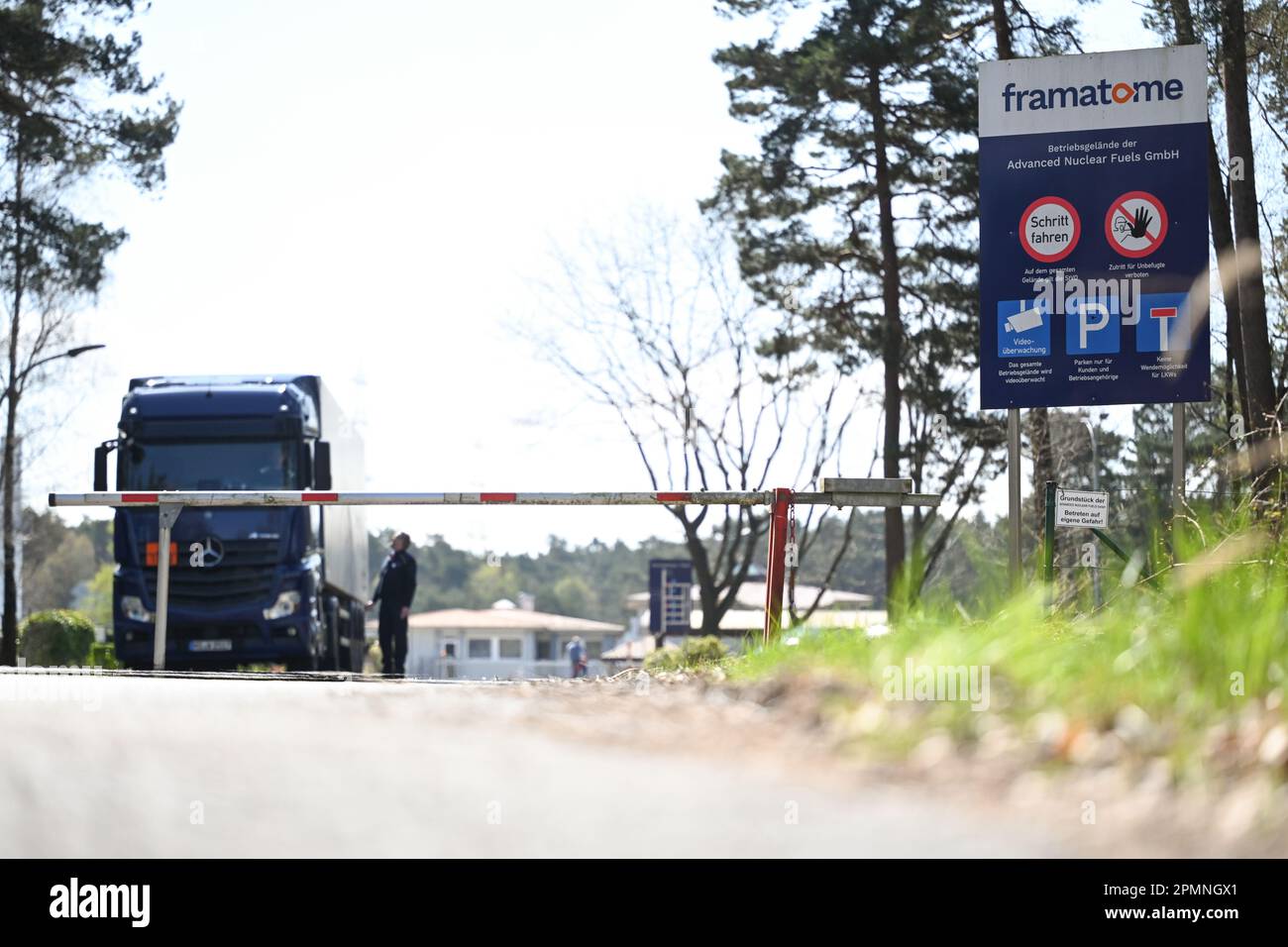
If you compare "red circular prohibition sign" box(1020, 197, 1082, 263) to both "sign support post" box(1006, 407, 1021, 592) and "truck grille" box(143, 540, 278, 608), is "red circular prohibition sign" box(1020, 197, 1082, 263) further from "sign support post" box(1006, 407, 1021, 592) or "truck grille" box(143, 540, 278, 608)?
"truck grille" box(143, 540, 278, 608)

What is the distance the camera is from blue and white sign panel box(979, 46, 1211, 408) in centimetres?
1284

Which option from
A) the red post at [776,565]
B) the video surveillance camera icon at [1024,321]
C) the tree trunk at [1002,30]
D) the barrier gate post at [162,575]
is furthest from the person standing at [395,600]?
the tree trunk at [1002,30]

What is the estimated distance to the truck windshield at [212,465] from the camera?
1728cm

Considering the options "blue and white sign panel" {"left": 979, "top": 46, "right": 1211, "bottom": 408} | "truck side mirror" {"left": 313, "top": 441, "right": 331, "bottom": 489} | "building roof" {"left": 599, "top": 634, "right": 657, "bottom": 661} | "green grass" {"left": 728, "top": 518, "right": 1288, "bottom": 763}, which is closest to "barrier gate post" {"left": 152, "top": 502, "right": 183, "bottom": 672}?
"truck side mirror" {"left": 313, "top": 441, "right": 331, "bottom": 489}

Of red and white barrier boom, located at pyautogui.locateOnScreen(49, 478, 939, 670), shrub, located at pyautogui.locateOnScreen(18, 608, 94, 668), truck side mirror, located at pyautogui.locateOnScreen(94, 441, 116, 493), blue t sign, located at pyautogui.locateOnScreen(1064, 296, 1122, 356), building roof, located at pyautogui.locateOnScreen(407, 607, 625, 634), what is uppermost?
blue t sign, located at pyautogui.locateOnScreen(1064, 296, 1122, 356)

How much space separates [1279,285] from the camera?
2531 centimetres

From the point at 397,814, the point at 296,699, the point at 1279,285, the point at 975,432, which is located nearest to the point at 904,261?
the point at 975,432

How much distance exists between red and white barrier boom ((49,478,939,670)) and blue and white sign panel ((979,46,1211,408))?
3.27 m

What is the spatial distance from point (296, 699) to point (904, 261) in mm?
30745

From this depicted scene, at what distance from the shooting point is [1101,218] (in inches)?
507

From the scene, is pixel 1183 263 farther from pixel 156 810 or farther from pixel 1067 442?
pixel 1067 442

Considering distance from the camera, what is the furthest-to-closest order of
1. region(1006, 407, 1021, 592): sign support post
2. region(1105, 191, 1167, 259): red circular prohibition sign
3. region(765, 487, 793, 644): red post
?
region(1006, 407, 1021, 592): sign support post < region(1105, 191, 1167, 259): red circular prohibition sign < region(765, 487, 793, 644): red post
